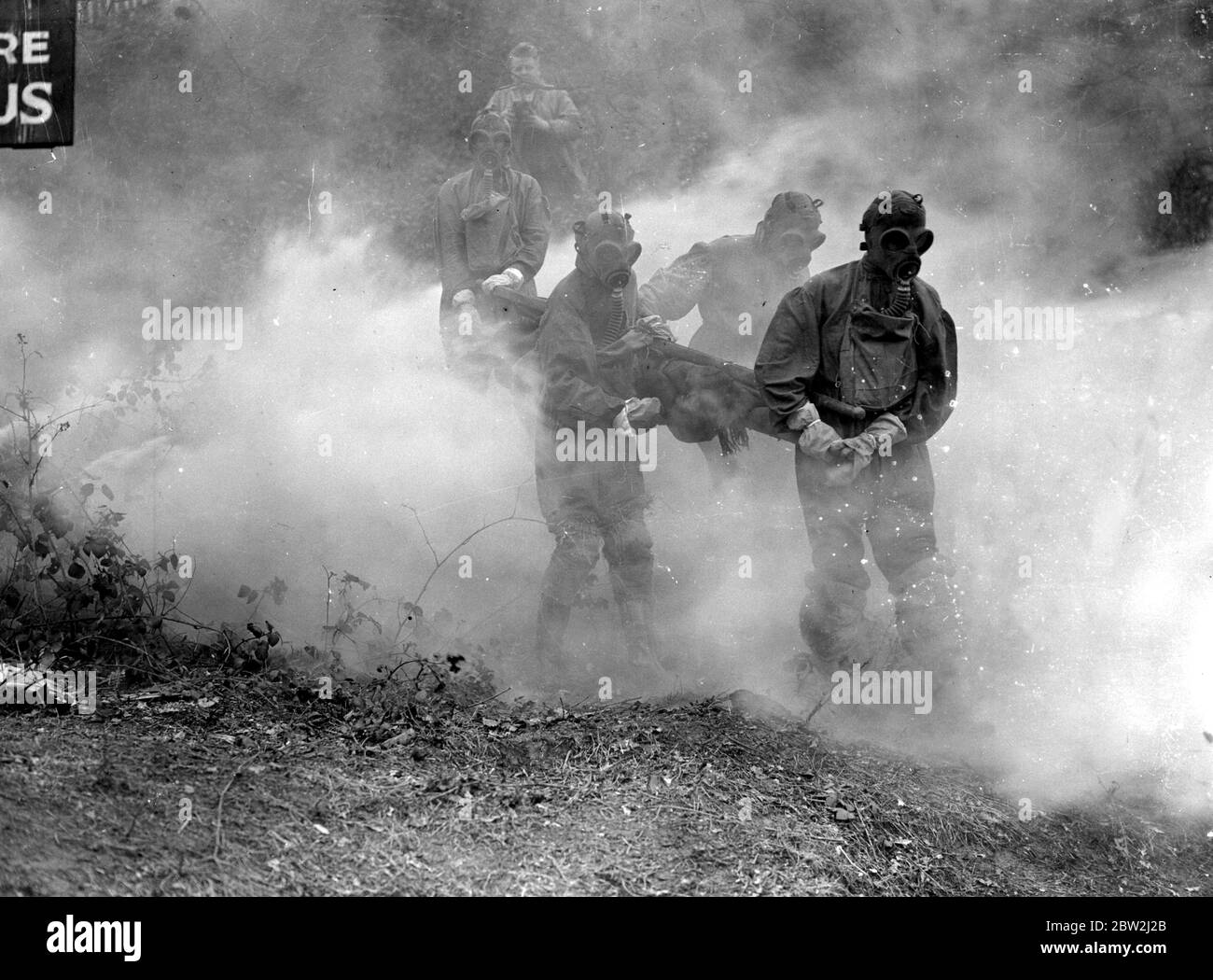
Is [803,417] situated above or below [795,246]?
below

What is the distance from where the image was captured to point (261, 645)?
7016mm

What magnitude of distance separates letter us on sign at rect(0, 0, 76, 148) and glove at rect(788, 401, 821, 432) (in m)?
4.18

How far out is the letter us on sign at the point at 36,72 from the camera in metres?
7.24

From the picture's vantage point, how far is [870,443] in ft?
23.1

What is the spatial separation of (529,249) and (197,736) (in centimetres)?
391

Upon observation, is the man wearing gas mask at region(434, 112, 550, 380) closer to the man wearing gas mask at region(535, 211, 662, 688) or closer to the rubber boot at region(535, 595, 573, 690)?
the man wearing gas mask at region(535, 211, 662, 688)

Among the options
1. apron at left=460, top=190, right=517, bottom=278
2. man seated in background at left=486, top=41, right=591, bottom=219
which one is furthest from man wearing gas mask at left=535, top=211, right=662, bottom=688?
man seated in background at left=486, top=41, right=591, bottom=219

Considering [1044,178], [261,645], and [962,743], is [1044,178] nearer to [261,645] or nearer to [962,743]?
[962,743]

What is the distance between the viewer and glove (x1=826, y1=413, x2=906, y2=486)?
705 centimetres

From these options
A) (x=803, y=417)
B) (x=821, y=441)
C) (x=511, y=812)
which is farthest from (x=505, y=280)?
(x=511, y=812)

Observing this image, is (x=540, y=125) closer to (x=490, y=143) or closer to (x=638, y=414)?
(x=490, y=143)

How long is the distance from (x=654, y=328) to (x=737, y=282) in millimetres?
898

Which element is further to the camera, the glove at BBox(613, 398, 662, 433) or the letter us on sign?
the glove at BBox(613, 398, 662, 433)

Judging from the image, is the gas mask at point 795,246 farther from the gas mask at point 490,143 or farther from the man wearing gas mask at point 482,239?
the gas mask at point 490,143
